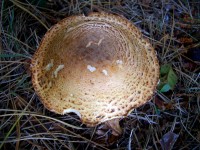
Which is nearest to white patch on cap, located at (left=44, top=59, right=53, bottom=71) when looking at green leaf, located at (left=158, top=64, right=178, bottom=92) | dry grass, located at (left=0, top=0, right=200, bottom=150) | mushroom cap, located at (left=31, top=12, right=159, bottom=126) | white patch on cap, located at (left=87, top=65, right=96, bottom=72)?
mushroom cap, located at (left=31, top=12, right=159, bottom=126)

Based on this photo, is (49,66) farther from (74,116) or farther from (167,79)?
(167,79)

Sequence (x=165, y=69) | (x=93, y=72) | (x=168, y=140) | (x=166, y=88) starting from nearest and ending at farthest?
(x=93, y=72) → (x=168, y=140) → (x=166, y=88) → (x=165, y=69)

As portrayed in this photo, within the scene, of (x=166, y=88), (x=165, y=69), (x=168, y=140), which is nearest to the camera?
(x=168, y=140)

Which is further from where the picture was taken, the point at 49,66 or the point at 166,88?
the point at 166,88

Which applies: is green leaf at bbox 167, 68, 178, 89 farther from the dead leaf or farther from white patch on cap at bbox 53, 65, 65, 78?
white patch on cap at bbox 53, 65, 65, 78

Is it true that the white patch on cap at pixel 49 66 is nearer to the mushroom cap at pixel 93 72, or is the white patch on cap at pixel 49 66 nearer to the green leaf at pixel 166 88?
the mushroom cap at pixel 93 72

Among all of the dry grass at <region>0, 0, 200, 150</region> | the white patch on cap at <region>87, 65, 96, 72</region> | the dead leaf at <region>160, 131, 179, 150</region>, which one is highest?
the white patch on cap at <region>87, 65, 96, 72</region>

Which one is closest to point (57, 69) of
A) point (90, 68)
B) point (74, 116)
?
point (90, 68)
